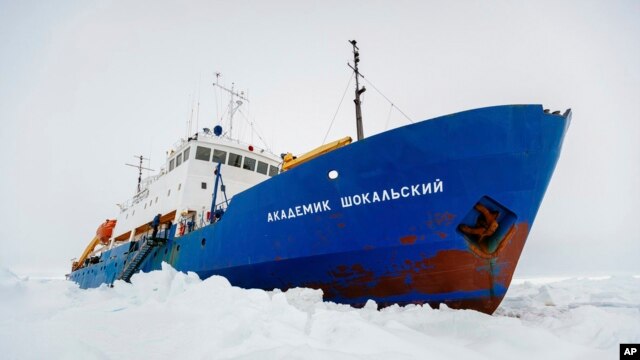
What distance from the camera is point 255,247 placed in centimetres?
809

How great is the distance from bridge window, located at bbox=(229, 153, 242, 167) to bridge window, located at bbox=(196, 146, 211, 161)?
0.97m

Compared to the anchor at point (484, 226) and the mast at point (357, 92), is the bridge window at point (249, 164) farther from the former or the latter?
the anchor at point (484, 226)

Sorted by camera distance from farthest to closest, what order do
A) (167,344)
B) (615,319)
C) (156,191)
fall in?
(156,191) → (615,319) → (167,344)

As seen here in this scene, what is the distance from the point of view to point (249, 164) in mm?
15141

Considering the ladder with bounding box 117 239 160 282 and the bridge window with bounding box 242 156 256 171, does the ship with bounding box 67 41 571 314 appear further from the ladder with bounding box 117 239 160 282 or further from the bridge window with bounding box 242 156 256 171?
the bridge window with bounding box 242 156 256 171

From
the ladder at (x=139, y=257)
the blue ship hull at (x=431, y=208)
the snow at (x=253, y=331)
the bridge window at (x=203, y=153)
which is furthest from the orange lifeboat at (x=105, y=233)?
the blue ship hull at (x=431, y=208)

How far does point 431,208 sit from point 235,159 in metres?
10.8

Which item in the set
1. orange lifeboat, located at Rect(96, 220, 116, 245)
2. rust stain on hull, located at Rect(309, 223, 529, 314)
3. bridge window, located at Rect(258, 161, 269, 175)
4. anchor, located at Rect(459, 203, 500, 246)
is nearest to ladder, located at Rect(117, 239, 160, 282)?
bridge window, located at Rect(258, 161, 269, 175)

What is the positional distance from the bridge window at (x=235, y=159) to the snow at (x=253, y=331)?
937 centimetres

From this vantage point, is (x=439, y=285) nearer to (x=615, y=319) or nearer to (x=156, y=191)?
(x=615, y=319)

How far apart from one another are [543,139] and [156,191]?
16.5 metres

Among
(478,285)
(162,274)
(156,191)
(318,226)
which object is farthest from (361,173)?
(156,191)

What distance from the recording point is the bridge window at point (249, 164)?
15.0 metres

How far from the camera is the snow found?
9.22 ft
